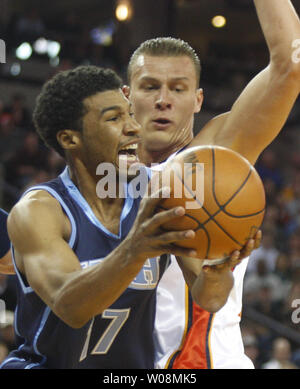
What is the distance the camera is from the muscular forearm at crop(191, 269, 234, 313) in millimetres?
2566

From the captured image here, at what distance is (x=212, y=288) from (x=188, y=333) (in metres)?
0.57

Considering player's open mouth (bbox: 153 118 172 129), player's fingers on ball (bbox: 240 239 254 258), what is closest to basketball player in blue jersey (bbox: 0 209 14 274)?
player's open mouth (bbox: 153 118 172 129)

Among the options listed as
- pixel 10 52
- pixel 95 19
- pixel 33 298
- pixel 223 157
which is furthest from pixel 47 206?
pixel 95 19

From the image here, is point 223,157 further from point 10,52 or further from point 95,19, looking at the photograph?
point 95,19

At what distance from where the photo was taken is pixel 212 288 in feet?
8.58

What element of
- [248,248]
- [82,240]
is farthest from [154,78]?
[248,248]

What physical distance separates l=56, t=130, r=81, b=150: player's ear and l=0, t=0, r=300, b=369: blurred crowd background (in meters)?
3.56

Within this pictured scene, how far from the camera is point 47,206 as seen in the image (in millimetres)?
2605

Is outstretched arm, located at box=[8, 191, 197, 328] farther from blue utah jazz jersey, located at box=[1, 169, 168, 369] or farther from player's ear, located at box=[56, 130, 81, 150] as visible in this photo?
player's ear, located at box=[56, 130, 81, 150]

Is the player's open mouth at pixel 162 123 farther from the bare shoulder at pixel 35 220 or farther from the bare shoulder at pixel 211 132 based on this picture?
the bare shoulder at pixel 35 220

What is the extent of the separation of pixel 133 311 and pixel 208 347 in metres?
0.52

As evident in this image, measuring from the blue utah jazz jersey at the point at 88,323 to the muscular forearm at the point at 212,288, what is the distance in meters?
0.21

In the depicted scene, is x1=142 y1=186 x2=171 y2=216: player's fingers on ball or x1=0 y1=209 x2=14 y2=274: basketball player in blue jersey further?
x1=0 y1=209 x2=14 y2=274: basketball player in blue jersey
